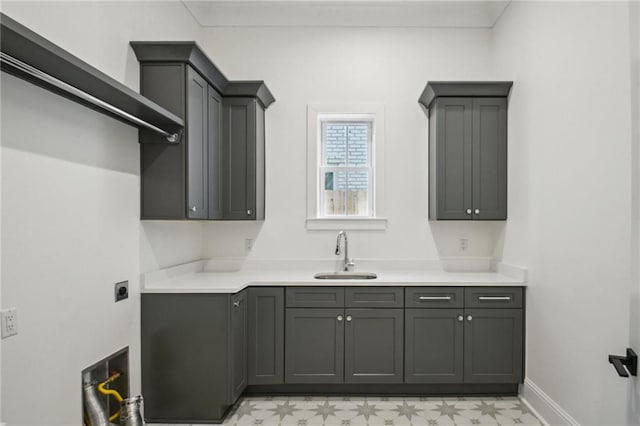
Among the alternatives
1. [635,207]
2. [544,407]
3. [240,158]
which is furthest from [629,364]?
[240,158]

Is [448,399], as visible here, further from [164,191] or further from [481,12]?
[481,12]

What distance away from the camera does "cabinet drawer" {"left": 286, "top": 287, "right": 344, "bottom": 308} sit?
332cm

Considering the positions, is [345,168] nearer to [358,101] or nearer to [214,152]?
[358,101]

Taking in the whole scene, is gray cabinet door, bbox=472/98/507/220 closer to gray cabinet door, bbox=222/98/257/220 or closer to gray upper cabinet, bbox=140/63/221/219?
gray cabinet door, bbox=222/98/257/220

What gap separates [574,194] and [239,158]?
252 cm

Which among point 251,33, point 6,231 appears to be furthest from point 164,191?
point 251,33

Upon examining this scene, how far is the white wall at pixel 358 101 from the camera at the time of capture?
4.01 m

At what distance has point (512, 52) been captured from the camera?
3566 mm

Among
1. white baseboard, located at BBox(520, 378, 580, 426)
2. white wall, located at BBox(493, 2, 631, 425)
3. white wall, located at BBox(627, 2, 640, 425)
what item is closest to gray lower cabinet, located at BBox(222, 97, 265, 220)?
white wall, located at BBox(493, 2, 631, 425)

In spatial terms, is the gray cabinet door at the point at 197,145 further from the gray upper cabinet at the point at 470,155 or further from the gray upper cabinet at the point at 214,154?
the gray upper cabinet at the point at 470,155

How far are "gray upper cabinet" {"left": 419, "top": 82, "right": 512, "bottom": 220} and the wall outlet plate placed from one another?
2.51 meters

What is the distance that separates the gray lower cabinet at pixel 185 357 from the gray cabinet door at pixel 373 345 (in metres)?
0.94

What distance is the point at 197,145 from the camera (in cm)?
309

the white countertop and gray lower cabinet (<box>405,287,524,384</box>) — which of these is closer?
the white countertop
